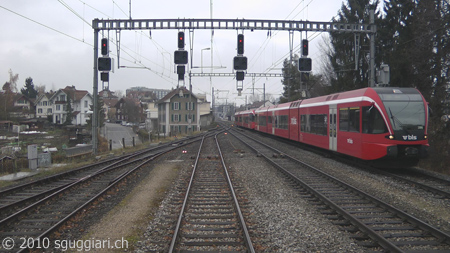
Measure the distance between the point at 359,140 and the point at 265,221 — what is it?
7.49m

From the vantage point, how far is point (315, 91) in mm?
55688

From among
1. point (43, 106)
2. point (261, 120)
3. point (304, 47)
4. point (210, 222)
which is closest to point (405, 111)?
point (304, 47)

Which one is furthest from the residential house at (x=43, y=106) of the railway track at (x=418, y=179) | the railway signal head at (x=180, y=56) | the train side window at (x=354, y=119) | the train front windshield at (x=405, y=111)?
the train front windshield at (x=405, y=111)

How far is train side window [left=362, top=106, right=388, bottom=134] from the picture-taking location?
11734 mm

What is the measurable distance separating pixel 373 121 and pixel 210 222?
7873mm

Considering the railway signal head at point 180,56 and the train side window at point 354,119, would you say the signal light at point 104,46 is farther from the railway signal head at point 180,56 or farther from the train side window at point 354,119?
the train side window at point 354,119

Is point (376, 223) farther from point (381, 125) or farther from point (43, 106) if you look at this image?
point (43, 106)

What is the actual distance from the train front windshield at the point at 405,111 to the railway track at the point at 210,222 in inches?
239

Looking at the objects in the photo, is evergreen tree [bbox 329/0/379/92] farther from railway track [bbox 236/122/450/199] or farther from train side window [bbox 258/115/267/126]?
railway track [bbox 236/122/450/199]

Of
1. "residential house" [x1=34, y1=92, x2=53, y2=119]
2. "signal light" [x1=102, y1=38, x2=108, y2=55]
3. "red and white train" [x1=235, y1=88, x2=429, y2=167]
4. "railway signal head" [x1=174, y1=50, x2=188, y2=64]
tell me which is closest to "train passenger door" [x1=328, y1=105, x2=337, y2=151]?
"red and white train" [x1=235, y1=88, x2=429, y2=167]

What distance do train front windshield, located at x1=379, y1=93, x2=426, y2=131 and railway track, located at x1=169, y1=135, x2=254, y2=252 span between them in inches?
239

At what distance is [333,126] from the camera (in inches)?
615

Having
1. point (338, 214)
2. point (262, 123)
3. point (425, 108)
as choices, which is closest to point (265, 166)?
point (425, 108)

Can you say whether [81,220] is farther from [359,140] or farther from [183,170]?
[359,140]
